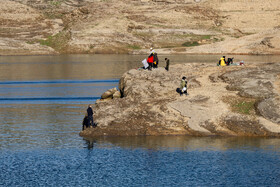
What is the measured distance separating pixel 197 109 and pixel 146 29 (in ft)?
444

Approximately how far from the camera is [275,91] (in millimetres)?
48344

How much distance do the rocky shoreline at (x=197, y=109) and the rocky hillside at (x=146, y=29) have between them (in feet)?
333

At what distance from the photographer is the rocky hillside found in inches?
Answer: 6324

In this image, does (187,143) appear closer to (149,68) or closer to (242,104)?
(242,104)

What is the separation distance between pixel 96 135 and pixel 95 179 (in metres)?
11.7

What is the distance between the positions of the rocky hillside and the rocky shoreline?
102 m

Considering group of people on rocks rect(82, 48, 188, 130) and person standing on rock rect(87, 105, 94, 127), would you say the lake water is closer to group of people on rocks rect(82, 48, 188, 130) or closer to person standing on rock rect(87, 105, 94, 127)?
group of people on rocks rect(82, 48, 188, 130)

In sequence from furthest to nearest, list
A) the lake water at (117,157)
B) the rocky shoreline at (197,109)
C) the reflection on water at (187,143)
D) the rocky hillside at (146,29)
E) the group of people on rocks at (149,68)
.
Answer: the rocky hillside at (146,29) < the group of people on rocks at (149,68) < the rocky shoreline at (197,109) < the reflection on water at (187,143) < the lake water at (117,157)

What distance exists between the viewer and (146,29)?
179 meters

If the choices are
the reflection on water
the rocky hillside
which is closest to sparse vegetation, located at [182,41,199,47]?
the rocky hillside

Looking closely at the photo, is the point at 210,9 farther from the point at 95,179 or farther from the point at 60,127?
the point at 95,179

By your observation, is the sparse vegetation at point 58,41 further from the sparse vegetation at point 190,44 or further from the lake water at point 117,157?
the lake water at point 117,157

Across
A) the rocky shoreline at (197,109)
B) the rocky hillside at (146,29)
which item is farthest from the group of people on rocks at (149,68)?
the rocky hillside at (146,29)

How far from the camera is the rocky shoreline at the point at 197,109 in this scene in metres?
44.2
